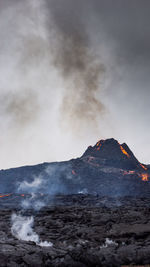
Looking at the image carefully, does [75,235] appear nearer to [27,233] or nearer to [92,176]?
[27,233]

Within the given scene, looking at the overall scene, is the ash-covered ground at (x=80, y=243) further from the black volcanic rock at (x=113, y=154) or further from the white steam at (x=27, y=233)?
the black volcanic rock at (x=113, y=154)

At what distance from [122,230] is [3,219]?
20.8m

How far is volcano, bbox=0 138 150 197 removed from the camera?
12862 cm

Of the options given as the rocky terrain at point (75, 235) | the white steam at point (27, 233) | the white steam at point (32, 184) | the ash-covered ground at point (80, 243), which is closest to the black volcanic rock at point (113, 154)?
the white steam at point (32, 184)

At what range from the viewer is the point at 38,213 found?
136ft

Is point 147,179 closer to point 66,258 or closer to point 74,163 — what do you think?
point 74,163

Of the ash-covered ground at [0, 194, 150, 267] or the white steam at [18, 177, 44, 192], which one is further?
the white steam at [18, 177, 44, 192]

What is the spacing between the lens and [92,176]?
479ft

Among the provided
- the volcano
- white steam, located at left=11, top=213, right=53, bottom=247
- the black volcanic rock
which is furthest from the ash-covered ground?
the black volcanic rock

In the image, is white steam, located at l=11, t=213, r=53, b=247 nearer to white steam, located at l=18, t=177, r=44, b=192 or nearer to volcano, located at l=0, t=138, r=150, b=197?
volcano, located at l=0, t=138, r=150, b=197

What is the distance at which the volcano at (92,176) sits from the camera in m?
129

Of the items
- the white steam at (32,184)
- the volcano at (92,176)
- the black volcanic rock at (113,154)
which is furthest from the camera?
the black volcanic rock at (113,154)

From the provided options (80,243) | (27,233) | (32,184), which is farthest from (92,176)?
(80,243)

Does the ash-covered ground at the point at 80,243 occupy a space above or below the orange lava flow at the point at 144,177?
below
